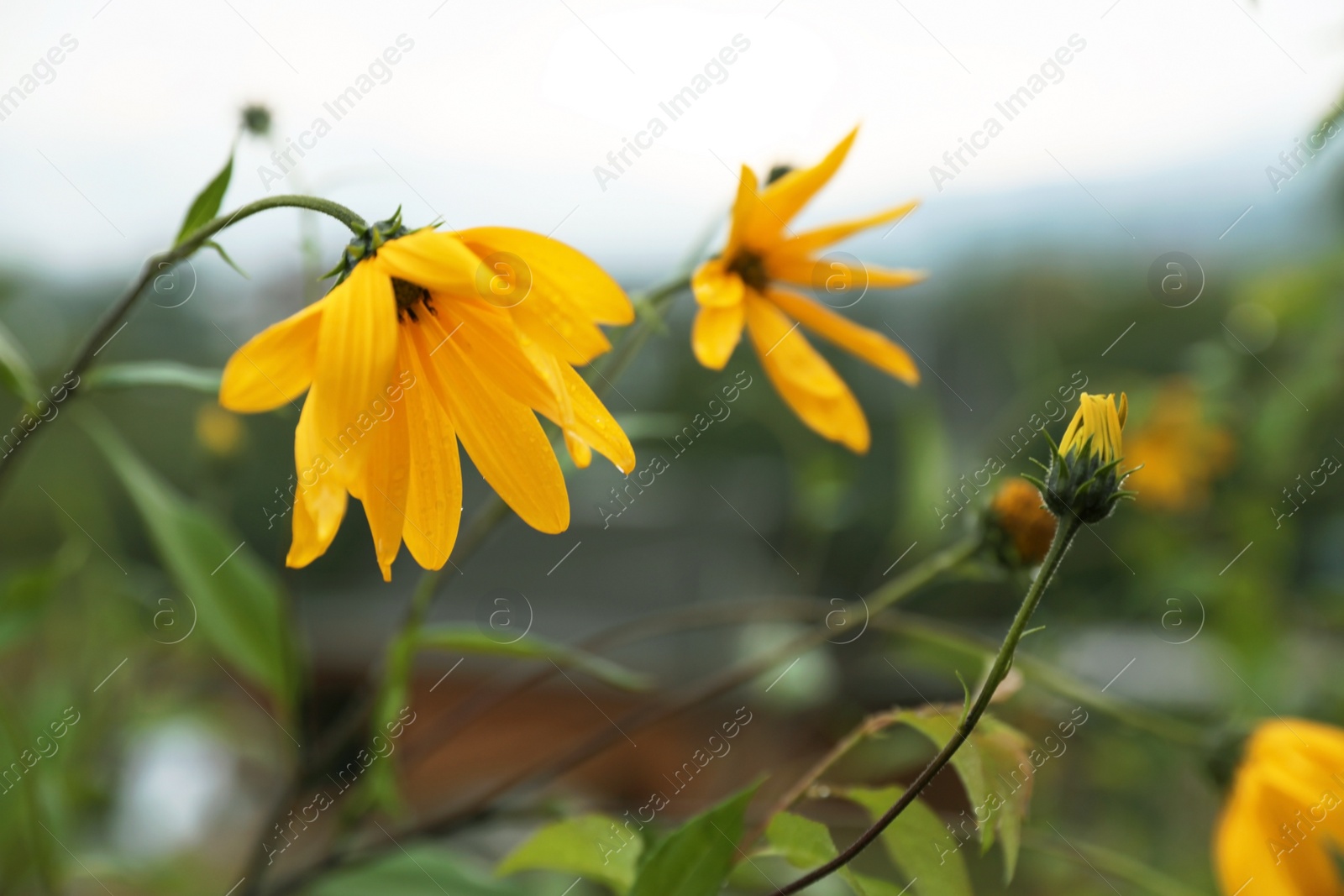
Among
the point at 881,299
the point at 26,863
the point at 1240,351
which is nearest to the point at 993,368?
the point at 881,299

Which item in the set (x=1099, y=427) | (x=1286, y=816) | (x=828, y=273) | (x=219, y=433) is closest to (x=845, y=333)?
(x=828, y=273)

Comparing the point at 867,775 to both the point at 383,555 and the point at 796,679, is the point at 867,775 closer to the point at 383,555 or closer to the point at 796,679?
the point at 796,679

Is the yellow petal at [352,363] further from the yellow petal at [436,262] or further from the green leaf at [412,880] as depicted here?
the green leaf at [412,880]

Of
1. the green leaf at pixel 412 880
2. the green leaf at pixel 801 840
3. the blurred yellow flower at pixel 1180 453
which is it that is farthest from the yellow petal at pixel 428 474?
the blurred yellow flower at pixel 1180 453

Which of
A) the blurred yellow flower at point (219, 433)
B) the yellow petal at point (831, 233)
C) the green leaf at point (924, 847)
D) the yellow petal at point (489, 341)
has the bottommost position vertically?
the green leaf at point (924, 847)

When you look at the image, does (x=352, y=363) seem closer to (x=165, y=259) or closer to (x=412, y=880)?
(x=165, y=259)

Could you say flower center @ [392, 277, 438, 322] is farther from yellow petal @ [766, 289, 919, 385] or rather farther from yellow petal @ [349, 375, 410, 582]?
yellow petal @ [766, 289, 919, 385]
